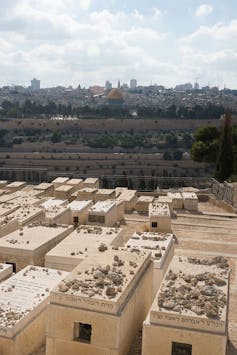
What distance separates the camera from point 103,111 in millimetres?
92000

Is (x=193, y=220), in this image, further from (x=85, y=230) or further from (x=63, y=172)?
(x=63, y=172)

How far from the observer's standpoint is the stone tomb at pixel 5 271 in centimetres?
1026

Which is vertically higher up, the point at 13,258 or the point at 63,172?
the point at 13,258

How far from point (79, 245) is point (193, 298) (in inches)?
165

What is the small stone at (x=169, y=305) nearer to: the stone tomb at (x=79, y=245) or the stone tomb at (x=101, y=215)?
the stone tomb at (x=79, y=245)

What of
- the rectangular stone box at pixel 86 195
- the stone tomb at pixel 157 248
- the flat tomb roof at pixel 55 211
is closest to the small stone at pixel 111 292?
the stone tomb at pixel 157 248

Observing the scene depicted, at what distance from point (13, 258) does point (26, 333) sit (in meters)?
3.30

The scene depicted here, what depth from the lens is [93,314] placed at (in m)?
7.86

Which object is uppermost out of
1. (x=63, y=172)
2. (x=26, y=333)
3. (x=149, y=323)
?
(x=149, y=323)

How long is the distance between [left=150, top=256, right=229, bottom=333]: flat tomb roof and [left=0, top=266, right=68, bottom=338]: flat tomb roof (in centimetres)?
228

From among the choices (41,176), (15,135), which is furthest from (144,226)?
(15,135)

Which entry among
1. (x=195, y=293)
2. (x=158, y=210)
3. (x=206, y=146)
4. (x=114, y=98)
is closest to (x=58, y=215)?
(x=158, y=210)

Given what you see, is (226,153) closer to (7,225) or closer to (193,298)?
(7,225)

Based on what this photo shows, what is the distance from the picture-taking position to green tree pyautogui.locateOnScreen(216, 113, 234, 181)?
2898cm
